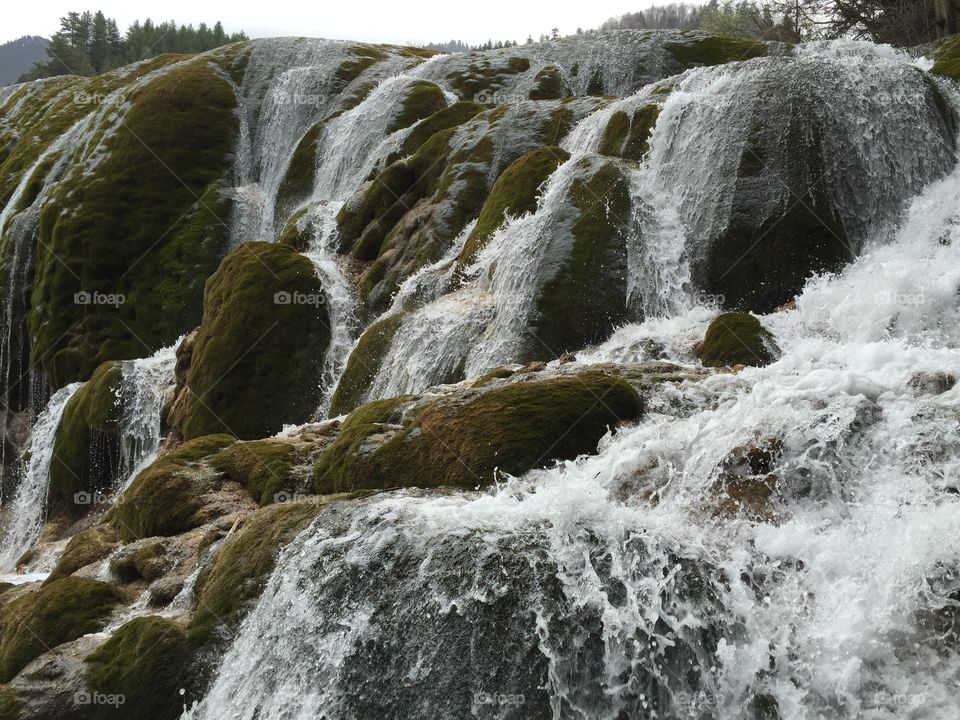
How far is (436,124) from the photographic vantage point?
25.2 m

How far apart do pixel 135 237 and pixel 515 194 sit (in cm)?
1633

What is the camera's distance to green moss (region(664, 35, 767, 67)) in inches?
1134

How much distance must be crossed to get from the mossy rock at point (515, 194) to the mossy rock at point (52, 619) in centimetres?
957

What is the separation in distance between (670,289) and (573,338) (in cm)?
172

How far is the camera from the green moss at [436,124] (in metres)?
25.0

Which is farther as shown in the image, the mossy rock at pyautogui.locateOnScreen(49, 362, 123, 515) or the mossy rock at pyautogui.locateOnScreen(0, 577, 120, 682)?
the mossy rock at pyautogui.locateOnScreen(49, 362, 123, 515)

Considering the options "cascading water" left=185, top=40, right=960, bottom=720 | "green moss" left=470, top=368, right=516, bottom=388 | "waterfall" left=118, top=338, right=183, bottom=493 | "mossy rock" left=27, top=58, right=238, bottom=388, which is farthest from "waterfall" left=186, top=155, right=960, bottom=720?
"mossy rock" left=27, top=58, right=238, bottom=388

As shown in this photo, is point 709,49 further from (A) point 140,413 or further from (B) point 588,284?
(A) point 140,413

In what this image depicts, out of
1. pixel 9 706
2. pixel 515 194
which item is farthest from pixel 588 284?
pixel 9 706

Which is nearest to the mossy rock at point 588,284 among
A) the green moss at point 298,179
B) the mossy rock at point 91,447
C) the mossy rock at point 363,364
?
the mossy rock at point 363,364

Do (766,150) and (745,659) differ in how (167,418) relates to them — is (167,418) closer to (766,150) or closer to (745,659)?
(766,150)

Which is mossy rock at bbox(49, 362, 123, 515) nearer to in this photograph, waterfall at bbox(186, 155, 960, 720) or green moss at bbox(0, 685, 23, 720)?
green moss at bbox(0, 685, 23, 720)

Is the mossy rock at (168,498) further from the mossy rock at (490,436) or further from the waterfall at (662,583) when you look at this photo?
the waterfall at (662,583)

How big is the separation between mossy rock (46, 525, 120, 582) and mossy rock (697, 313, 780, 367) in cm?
756
